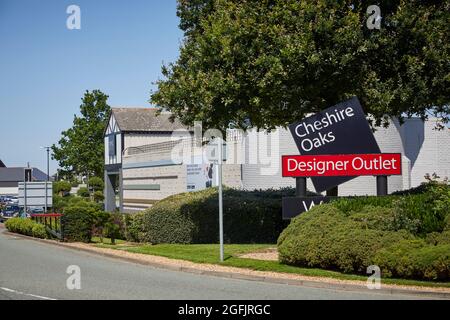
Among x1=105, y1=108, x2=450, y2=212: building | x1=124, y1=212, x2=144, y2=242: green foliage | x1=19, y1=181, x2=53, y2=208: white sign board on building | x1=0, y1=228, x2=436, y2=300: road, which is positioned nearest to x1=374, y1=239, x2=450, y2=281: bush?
x1=0, y1=228, x2=436, y2=300: road

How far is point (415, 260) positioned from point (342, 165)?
5.06 metres

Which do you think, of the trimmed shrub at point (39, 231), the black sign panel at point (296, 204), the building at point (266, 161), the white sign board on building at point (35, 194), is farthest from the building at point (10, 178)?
the black sign panel at point (296, 204)

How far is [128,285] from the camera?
1247cm

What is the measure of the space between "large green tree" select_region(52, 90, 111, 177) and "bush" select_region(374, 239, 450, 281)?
50946 millimetres

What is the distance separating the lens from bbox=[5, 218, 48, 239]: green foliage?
26.7m

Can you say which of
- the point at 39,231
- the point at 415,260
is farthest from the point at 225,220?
the point at 415,260

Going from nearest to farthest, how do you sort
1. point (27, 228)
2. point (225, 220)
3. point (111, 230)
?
point (225, 220), point (111, 230), point (27, 228)

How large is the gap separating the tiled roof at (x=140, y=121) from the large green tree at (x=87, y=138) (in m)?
7.39

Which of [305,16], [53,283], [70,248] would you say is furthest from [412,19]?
[70,248]

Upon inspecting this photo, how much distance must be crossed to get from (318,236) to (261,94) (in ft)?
17.5

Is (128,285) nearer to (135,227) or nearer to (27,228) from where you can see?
(135,227)

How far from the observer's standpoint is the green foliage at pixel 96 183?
65000 mm

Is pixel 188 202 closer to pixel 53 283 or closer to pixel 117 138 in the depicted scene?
pixel 53 283
